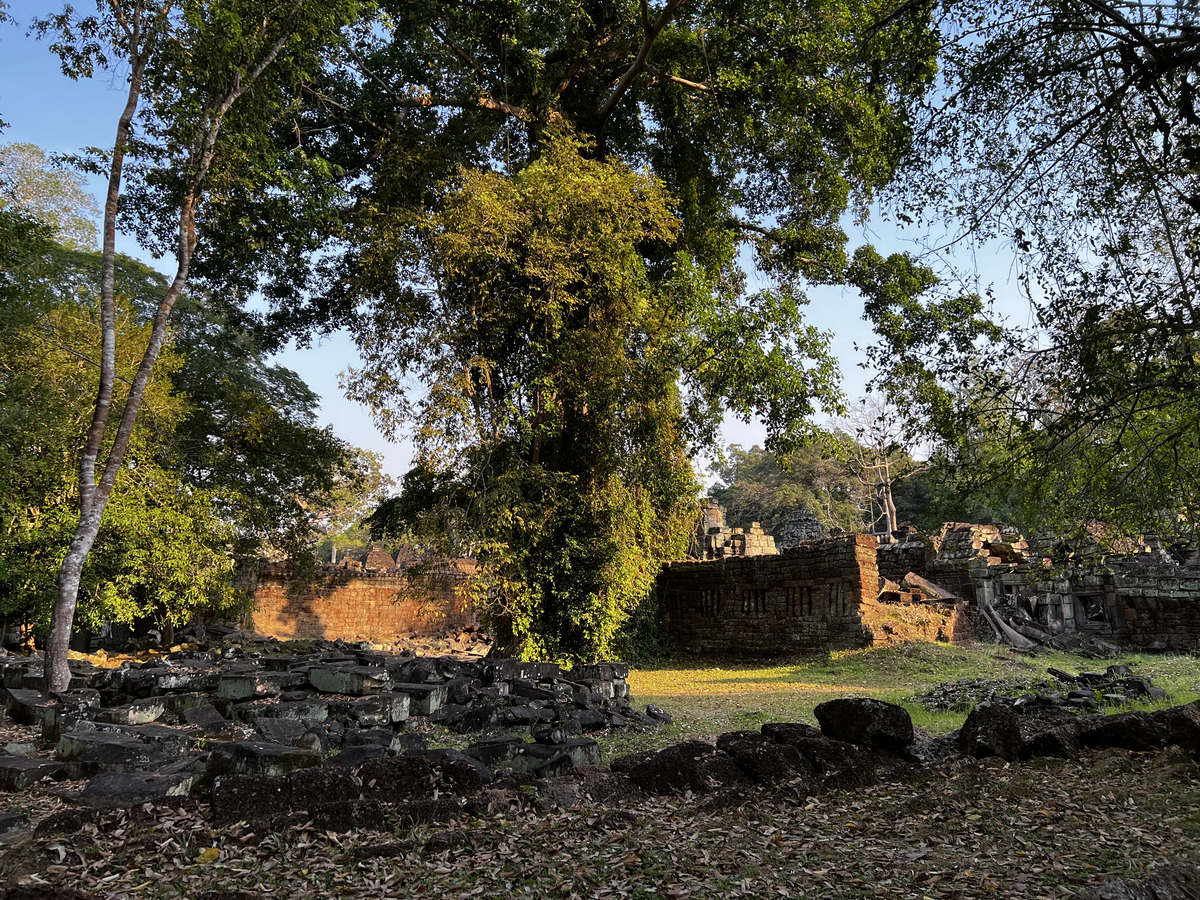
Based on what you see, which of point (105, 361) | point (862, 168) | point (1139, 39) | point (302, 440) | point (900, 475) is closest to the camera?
point (1139, 39)

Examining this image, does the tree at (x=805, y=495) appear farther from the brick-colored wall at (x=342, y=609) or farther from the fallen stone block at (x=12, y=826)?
the fallen stone block at (x=12, y=826)

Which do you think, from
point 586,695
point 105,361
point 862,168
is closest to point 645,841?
point 586,695

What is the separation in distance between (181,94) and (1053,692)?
11.8 metres

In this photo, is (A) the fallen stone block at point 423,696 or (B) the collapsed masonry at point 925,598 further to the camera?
(B) the collapsed masonry at point 925,598

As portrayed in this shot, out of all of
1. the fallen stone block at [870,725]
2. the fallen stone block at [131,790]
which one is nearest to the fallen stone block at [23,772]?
the fallen stone block at [131,790]

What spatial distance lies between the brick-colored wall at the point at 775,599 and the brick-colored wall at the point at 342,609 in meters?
5.81

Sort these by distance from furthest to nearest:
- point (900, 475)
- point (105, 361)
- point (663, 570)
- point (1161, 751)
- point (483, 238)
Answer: point (663, 570)
point (483, 238)
point (105, 361)
point (900, 475)
point (1161, 751)

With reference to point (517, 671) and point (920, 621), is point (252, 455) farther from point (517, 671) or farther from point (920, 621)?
point (920, 621)

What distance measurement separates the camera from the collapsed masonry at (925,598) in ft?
46.3

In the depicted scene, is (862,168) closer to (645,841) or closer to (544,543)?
(544,543)

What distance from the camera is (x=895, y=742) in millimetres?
5457

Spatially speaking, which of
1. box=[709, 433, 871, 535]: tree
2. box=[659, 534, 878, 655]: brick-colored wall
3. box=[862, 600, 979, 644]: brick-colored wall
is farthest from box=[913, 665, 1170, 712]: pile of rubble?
box=[709, 433, 871, 535]: tree

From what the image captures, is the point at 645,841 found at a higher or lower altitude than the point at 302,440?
lower

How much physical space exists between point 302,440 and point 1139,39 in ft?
46.5
